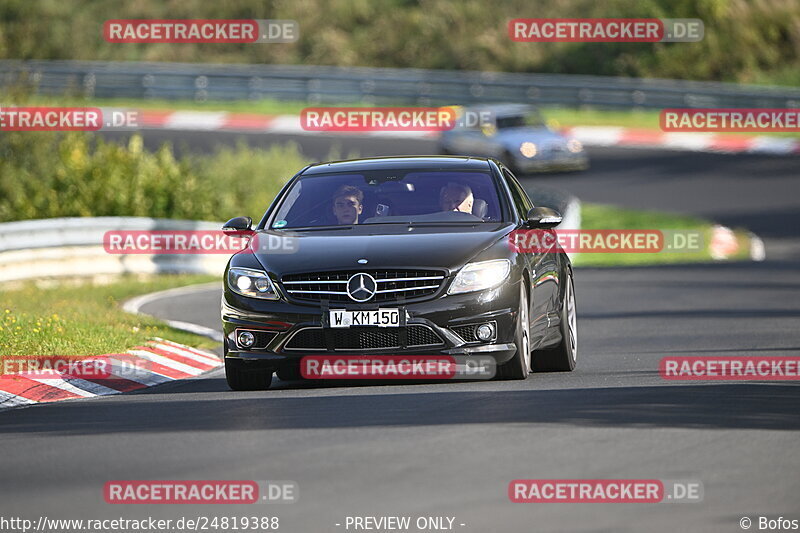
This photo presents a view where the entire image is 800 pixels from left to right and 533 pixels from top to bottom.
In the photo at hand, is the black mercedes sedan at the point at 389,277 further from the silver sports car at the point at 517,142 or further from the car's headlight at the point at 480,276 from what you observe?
the silver sports car at the point at 517,142

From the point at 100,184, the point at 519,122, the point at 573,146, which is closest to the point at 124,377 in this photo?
the point at 100,184

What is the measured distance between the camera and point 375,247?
1125 cm

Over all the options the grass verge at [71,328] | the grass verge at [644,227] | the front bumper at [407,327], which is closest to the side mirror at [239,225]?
the front bumper at [407,327]

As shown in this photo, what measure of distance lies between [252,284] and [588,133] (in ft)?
103

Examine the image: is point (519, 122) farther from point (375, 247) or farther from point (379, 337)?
point (379, 337)

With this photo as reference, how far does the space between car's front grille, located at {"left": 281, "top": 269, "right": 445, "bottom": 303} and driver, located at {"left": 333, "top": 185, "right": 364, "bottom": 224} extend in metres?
1.09

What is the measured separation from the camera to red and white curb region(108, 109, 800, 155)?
1526 inches

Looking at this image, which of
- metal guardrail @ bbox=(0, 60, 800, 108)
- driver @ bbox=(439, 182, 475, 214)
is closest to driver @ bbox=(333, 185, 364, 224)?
driver @ bbox=(439, 182, 475, 214)

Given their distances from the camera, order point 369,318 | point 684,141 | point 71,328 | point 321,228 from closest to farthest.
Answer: point 369,318 → point 321,228 → point 71,328 → point 684,141

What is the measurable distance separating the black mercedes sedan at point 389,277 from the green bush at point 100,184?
15352 mm

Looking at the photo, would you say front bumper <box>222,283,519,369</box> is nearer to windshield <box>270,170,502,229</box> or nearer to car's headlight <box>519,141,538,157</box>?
windshield <box>270,170,502,229</box>

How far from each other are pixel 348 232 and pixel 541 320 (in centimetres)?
155

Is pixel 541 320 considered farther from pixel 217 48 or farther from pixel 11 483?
pixel 217 48

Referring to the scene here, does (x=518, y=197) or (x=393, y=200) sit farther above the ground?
(x=518, y=197)
